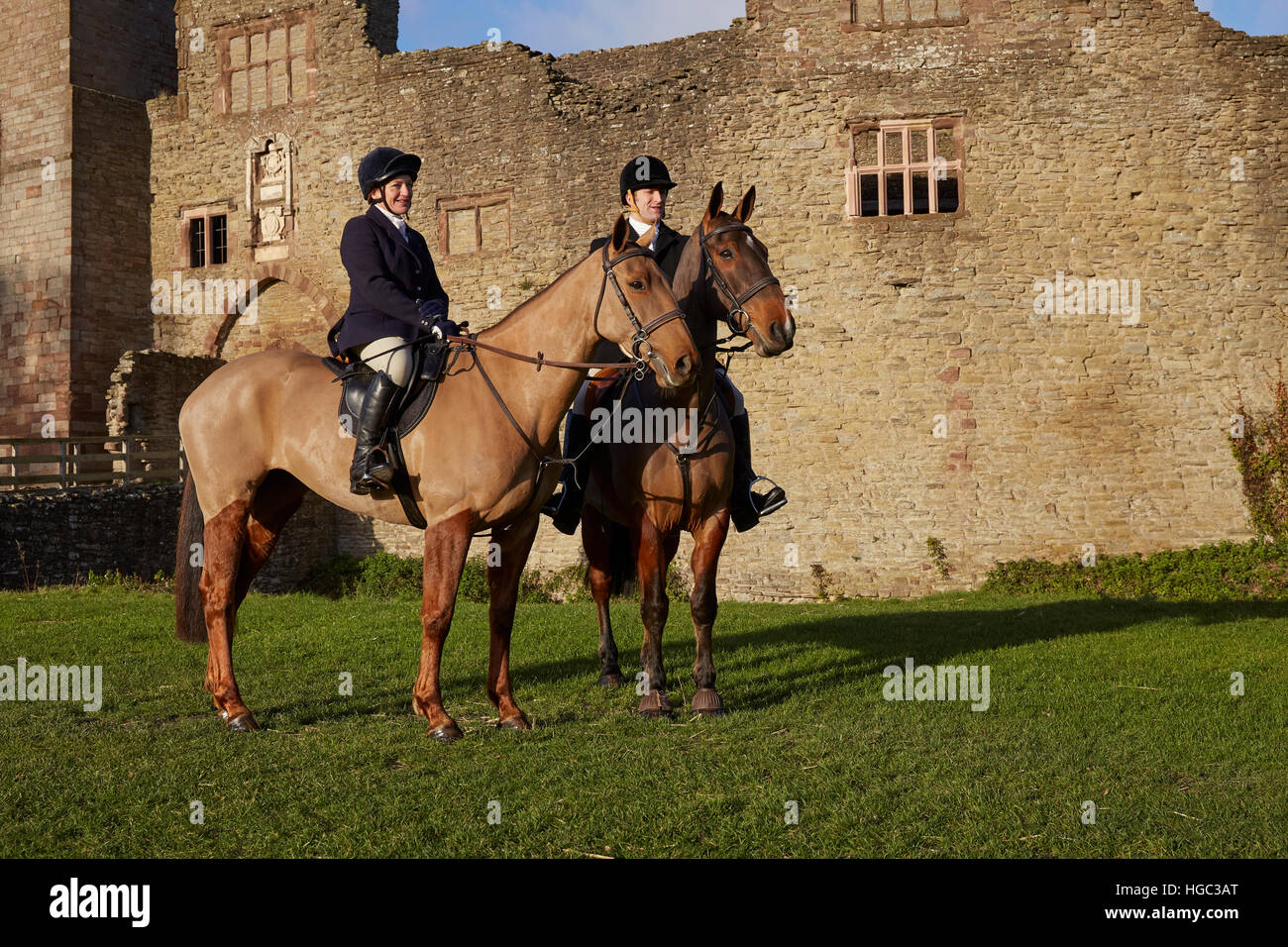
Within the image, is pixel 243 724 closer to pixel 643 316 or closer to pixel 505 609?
pixel 505 609

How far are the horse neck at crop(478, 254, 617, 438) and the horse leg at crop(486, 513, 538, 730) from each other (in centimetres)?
66

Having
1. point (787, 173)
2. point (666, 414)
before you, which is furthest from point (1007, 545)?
point (666, 414)

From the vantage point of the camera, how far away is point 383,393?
6.40 m

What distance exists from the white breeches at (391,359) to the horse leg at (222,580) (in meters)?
1.35

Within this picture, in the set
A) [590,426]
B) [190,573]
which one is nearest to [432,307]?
[590,426]

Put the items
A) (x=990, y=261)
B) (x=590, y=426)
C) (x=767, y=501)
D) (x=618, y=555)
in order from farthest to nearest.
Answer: (x=990, y=261) < (x=618, y=555) < (x=767, y=501) < (x=590, y=426)

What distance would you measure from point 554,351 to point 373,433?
112cm

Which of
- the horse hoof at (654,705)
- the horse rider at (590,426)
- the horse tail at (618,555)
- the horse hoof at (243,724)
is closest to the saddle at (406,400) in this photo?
the horse rider at (590,426)

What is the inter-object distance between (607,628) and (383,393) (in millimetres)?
2779

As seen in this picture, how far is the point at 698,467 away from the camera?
23.0ft

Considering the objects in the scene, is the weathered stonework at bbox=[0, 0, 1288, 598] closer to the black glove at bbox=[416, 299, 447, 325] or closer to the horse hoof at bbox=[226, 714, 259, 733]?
the black glove at bbox=[416, 299, 447, 325]

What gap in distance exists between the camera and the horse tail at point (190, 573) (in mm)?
8133

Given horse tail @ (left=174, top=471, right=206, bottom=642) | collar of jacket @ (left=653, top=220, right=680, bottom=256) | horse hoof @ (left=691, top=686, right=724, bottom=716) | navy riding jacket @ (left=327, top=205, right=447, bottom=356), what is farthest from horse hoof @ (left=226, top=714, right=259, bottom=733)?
collar of jacket @ (left=653, top=220, right=680, bottom=256)

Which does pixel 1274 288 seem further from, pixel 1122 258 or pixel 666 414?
pixel 666 414
